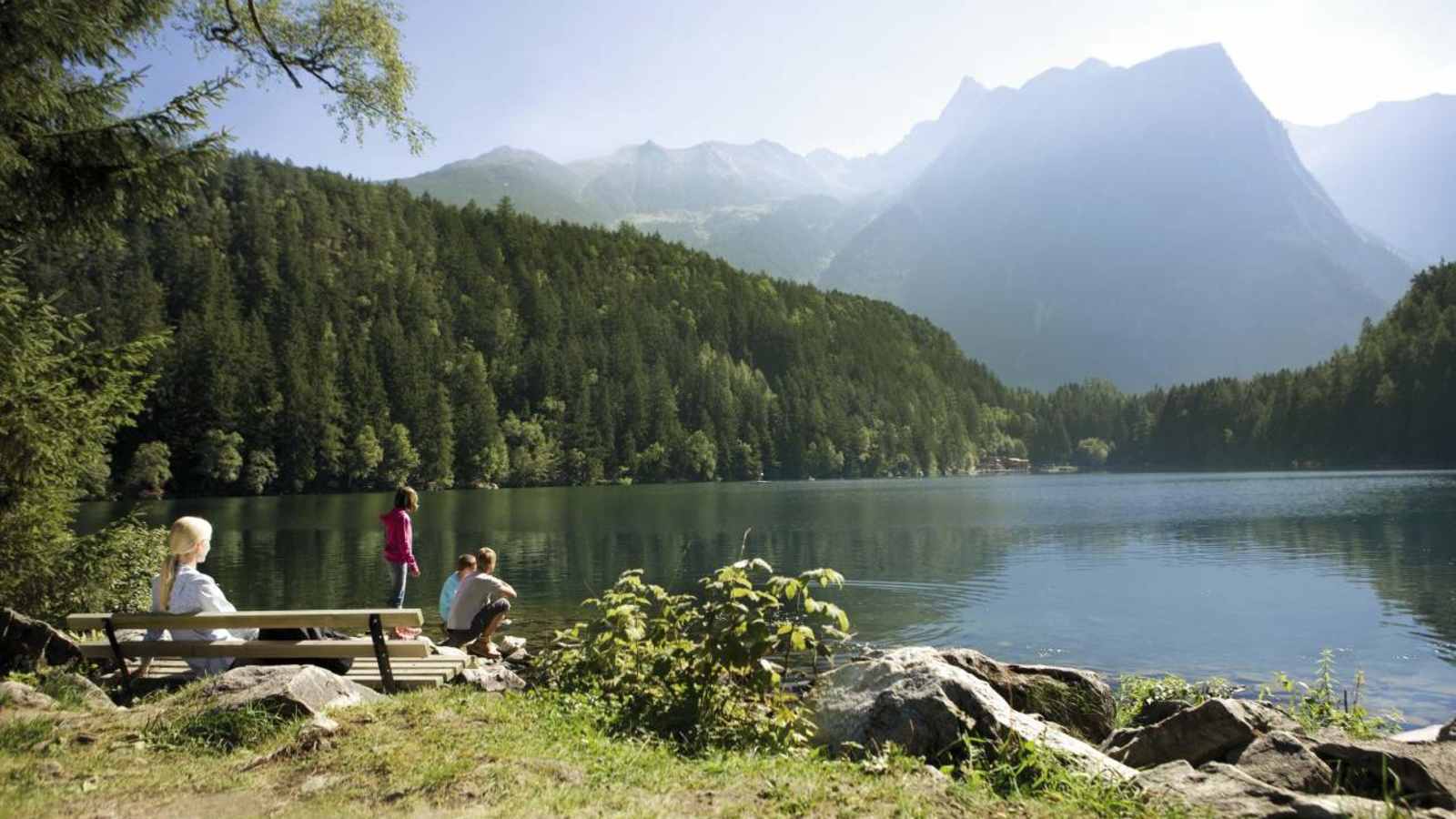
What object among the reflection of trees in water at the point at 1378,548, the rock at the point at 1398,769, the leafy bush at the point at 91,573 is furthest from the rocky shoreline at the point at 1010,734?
the reflection of trees in water at the point at 1378,548

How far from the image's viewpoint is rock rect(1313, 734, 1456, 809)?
7.15 metres

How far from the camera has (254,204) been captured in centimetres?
16400

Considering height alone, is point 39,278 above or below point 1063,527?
above

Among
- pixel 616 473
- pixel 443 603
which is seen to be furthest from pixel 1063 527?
pixel 616 473

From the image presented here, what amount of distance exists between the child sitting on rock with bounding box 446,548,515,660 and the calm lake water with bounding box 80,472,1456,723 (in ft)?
21.1

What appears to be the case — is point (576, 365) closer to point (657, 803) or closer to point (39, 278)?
point (39, 278)

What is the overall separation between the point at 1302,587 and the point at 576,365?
147085 mm

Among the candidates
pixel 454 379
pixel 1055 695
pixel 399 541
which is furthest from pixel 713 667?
pixel 454 379

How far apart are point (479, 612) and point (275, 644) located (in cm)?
435

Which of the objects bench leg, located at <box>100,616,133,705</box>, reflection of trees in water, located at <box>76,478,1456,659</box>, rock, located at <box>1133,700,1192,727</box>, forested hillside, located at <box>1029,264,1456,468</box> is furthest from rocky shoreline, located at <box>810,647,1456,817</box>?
forested hillside, located at <box>1029,264,1456,468</box>

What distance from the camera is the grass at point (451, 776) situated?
6.09 meters

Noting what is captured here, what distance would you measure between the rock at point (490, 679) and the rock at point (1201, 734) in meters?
7.15

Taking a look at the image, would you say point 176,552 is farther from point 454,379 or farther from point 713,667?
point 454,379

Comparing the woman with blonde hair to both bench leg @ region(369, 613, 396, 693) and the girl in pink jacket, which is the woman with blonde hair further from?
the girl in pink jacket
